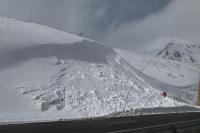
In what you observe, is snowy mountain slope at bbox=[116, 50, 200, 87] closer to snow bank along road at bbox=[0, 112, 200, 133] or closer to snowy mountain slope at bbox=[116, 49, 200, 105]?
snowy mountain slope at bbox=[116, 49, 200, 105]

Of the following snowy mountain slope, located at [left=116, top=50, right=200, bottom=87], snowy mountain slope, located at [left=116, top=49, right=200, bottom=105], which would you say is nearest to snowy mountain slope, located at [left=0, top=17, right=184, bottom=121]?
snowy mountain slope, located at [left=116, top=49, right=200, bottom=105]

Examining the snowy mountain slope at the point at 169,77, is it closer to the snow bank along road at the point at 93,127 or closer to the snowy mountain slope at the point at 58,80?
the snowy mountain slope at the point at 58,80

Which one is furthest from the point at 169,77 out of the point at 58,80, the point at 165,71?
the point at 58,80

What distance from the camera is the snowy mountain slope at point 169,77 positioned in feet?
243

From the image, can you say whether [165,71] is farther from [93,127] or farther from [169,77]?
[93,127]

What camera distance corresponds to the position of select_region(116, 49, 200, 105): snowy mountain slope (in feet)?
243

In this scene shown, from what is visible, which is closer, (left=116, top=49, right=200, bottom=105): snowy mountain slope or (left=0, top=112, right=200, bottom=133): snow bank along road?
(left=0, top=112, right=200, bottom=133): snow bank along road

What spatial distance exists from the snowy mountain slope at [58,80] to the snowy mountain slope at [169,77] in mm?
11859

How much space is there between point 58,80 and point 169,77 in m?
44.7

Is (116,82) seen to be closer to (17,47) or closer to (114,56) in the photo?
(17,47)

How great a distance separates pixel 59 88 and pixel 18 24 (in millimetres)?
24971

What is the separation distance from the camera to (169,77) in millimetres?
85312

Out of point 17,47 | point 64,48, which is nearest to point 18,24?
point 64,48

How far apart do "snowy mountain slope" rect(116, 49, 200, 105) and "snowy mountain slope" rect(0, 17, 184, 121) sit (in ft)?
38.9
